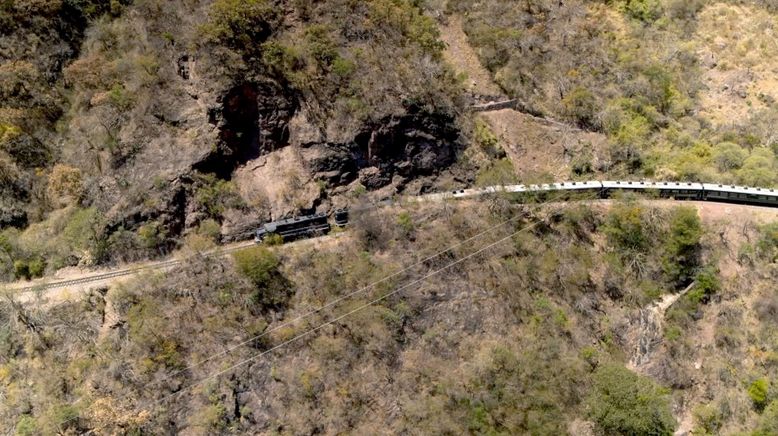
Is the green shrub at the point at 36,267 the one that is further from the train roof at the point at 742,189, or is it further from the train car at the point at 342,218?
the train roof at the point at 742,189

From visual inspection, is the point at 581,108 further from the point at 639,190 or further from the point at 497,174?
the point at 497,174

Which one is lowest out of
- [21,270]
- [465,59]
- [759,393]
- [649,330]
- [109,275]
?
[759,393]

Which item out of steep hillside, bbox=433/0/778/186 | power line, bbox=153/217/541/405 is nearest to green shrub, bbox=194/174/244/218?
power line, bbox=153/217/541/405

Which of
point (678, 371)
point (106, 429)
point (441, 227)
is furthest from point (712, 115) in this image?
point (106, 429)

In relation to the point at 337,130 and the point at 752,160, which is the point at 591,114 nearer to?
the point at 752,160

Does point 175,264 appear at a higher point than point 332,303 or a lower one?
higher

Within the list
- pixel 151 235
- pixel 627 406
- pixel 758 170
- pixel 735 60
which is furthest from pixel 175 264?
pixel 735 60

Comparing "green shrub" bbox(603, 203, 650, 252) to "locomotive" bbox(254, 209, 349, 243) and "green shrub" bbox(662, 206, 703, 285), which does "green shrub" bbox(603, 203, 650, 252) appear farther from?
"locomotive" bbox(254, 209, 349, 243)
